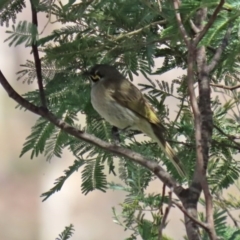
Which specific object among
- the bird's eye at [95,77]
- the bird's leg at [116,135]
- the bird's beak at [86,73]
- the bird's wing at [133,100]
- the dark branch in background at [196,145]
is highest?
the bird's wing at [133,100]

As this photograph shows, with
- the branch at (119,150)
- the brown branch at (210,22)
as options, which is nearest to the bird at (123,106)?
the branch at (119,150)

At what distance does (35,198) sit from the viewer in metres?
3.22

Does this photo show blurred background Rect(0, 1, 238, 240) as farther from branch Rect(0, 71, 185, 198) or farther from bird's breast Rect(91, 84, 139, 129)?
branch Rect(0, 71, 185, 198)

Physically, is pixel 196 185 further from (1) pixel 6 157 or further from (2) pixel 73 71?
(1) pixel 6 157

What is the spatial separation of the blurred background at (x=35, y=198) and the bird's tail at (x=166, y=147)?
1.67 metres

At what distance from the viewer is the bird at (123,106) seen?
132 centimetres

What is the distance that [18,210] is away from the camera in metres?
3.21

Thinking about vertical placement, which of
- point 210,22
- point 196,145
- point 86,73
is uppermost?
point 86,73

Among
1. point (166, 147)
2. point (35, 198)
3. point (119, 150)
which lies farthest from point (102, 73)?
point (35, 198)

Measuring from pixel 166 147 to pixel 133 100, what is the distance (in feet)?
1.22

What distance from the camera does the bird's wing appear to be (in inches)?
58.4

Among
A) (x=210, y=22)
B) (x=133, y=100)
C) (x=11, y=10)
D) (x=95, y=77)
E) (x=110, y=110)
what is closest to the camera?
(x=210, y=22)

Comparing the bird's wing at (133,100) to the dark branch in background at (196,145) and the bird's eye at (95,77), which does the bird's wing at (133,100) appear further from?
the dark branch in background at (196,145)

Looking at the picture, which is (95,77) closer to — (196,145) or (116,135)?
(116,135)
